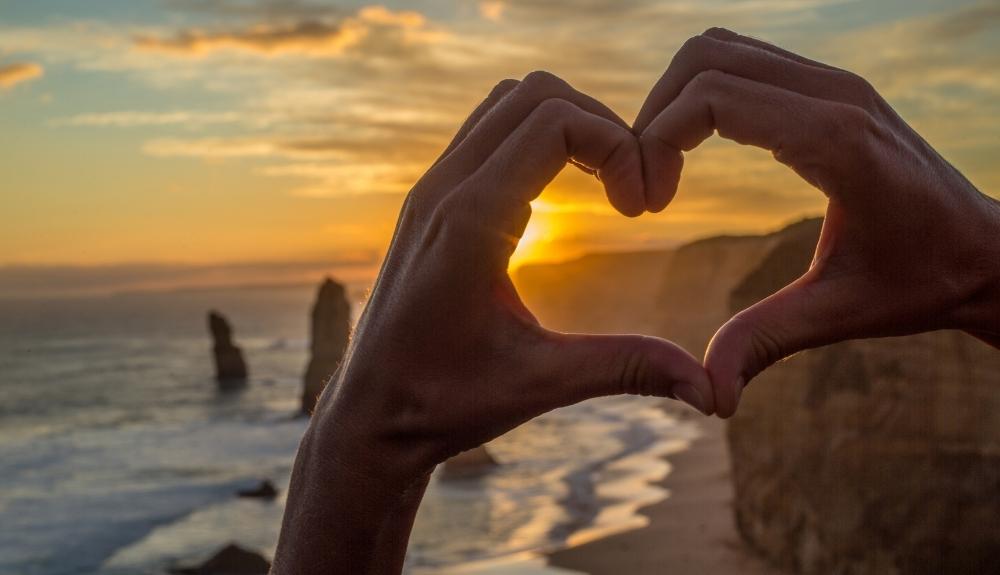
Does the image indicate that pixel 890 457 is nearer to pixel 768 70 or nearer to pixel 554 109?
pixel 768 70

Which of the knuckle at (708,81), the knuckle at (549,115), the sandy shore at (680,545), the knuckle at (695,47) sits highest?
the knuckle at (695,47)

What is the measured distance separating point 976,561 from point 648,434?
1849 cm

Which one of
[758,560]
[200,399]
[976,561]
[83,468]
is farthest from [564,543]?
[200,399]

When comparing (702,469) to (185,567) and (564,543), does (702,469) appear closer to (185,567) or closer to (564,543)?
(564,543)

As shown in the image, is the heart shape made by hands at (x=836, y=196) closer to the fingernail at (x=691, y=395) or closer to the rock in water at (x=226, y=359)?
the fingernail at (x=691, y=395)

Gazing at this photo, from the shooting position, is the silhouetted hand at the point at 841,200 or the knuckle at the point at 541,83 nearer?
the silhouetted hand at the point at 841,200

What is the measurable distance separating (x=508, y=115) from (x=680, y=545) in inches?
453

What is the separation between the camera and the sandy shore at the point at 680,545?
1149cm

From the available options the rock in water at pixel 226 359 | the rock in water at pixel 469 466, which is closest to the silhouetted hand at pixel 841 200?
the rock in water at pixel 469 466

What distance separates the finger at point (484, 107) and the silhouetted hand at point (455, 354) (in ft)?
0.40

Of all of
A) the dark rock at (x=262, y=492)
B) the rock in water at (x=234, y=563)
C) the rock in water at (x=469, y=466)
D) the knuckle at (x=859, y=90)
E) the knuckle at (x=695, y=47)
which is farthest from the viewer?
the dark rock at (x=262, y=492)

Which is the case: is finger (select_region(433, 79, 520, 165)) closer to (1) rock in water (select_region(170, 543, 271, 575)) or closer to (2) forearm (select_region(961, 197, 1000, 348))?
(2) forearm (select_region(961, 197, 1000, 348))

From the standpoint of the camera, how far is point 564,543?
1400 centimetres

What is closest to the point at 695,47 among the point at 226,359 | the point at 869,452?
the point at 869,452
